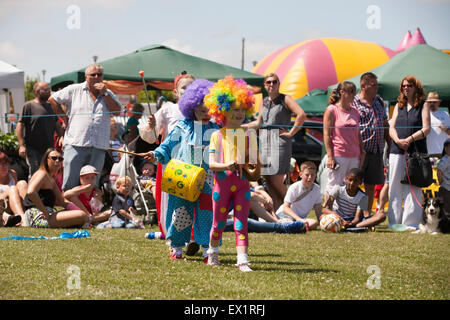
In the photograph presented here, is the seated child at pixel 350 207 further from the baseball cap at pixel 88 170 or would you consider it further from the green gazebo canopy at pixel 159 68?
the green gazebo canopy at pixel 159 68

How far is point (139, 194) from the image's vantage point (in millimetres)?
9781

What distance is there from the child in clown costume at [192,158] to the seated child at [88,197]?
3.28m

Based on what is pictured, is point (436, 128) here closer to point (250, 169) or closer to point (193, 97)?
point (193, 97)

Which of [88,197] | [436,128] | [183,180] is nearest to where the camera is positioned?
[183,180]

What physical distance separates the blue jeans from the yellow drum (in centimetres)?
344

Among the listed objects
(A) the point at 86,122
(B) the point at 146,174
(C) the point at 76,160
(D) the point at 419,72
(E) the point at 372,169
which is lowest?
(B) the point at 146,174

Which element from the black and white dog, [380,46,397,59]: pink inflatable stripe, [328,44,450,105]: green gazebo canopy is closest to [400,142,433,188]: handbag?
the black and white dog

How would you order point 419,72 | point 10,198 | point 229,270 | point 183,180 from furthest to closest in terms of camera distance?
point 419,72, point 10,198, point 183,180, point 229,270

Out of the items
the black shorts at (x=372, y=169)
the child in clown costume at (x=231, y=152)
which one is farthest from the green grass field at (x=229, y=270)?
the black shorts at (x=372, y=169)

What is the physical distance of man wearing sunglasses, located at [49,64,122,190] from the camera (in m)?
8.87

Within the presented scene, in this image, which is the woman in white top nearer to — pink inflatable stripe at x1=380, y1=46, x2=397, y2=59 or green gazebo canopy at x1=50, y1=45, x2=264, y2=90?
green gazebo canopy at x1=50, y1=45, x2=264, y2=90

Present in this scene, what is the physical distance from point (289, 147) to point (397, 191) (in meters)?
1.69

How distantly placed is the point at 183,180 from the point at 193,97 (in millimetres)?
823

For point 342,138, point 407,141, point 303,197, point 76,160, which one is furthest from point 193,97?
point 407,141
